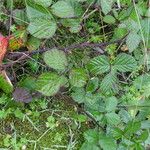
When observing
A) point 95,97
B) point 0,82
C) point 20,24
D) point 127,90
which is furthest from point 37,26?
point 127,90

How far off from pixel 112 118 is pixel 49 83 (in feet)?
1.13

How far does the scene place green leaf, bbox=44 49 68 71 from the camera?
1.78 meters

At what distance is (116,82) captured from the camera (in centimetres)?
198

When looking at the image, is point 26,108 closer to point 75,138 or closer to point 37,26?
point 75,138

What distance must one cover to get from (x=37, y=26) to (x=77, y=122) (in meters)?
0.53

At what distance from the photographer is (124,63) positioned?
1857 mm

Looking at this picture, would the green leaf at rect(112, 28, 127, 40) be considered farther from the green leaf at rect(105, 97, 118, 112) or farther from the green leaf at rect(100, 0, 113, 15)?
the green leaf at rect(105, 97, 118, 112)

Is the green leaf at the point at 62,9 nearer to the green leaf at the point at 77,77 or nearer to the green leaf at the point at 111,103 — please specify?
the green leaf at the point at 77,77

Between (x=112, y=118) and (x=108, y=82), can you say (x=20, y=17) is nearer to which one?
(x=108, y=82)

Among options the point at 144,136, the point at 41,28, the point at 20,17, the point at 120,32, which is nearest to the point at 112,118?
the point at 144,136

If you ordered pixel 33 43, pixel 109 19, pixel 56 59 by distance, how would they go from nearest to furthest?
pixel 56 59, pixel 33 43, pixel 109 19

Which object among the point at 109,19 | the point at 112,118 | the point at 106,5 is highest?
the point at 106,5

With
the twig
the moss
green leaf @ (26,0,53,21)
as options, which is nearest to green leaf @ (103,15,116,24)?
the twig

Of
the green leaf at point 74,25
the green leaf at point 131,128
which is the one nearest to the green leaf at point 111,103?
the green leaf at point 131,128
